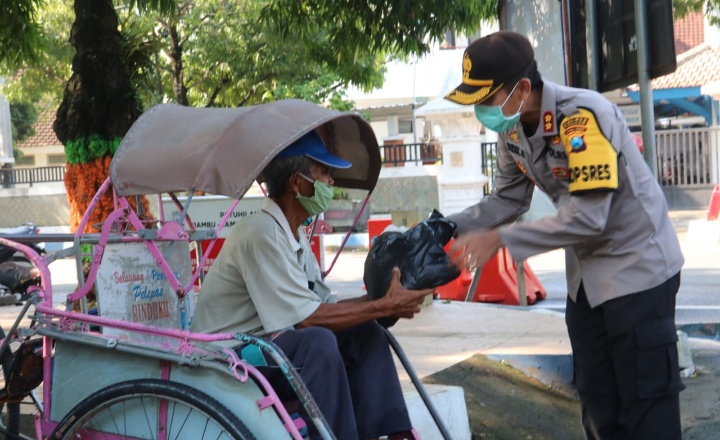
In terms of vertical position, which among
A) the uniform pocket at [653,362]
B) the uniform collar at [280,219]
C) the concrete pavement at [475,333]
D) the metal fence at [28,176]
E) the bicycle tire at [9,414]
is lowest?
the concrete pavement at [475,333]

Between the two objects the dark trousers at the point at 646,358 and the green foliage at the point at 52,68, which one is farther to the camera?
the green foliage at the point at 52,68

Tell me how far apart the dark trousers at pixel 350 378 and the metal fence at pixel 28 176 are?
2331 centimetres

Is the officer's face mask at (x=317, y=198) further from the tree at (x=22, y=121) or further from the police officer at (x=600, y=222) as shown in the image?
the tree at (x=22, y=121)

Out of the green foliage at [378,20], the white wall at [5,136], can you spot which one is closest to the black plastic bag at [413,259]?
the green foliage at [378,20]

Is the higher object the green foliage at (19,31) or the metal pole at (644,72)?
the green foliage at (19,31)

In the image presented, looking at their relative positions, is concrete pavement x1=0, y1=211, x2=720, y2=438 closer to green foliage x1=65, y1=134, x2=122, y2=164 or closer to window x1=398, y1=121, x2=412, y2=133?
green foliage x1=65, y1=134, x2=122, y2=164

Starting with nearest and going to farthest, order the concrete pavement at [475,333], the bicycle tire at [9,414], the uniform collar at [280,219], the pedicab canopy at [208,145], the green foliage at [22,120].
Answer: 1. the pedicab canopy at [208,145]
2. the uniform collar at [280,219]
3. the bicycle tire at [9,414]
4. the concrete pavement at [475,333]
5. the green foliage at [22,120]

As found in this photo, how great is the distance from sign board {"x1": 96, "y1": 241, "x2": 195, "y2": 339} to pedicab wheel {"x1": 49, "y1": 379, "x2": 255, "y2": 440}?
0.54 metres

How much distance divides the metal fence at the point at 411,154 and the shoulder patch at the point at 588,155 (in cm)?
1806

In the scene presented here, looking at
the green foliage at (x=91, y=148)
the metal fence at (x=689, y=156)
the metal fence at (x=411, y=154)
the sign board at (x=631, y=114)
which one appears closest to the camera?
the green foliage at (x=91, y=148)

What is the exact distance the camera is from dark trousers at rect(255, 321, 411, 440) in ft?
9.93

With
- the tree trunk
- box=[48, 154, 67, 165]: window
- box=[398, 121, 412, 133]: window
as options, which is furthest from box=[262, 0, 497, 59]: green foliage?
box=[48, 154, 67, 165]: window

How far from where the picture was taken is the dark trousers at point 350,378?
9.93 ft

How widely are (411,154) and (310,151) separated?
19.1 metres
